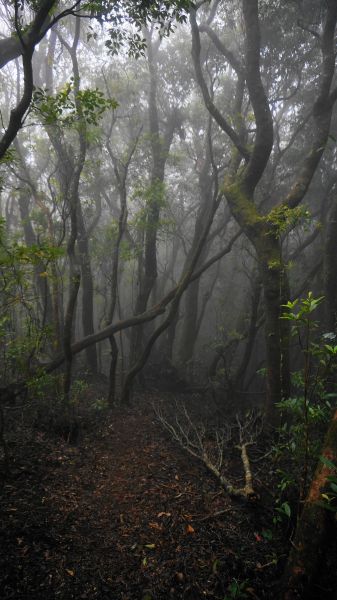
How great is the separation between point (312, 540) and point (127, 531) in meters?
2.11

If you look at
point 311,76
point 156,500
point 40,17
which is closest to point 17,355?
point 156,500

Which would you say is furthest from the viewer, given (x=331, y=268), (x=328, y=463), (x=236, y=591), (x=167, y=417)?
(x=331, y=268)

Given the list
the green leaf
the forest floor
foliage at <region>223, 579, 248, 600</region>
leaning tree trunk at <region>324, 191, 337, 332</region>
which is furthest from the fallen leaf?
leaning tree trunk at <region>324, 191, 337, 332</region>

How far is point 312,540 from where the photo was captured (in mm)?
2414

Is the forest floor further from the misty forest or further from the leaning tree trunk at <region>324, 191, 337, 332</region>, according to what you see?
the leaning tree trunk at <region>324, 191, 337, 332</region>

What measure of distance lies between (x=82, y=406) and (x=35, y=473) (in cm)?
336

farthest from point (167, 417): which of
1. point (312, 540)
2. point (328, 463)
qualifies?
point (328, 463)

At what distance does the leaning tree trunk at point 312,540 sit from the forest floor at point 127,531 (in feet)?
1.48

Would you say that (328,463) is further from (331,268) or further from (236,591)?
(331,268)

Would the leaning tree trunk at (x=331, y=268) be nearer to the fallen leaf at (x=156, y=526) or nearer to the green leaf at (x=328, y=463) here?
the fallen leaf at (x=156, y=526)

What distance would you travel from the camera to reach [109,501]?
4.18 metres

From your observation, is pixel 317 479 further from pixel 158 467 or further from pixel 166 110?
pixel 166 110

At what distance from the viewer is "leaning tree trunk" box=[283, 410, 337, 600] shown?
2.38m

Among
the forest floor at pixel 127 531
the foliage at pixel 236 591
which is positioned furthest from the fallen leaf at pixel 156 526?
the foliage at pixel 236 591
